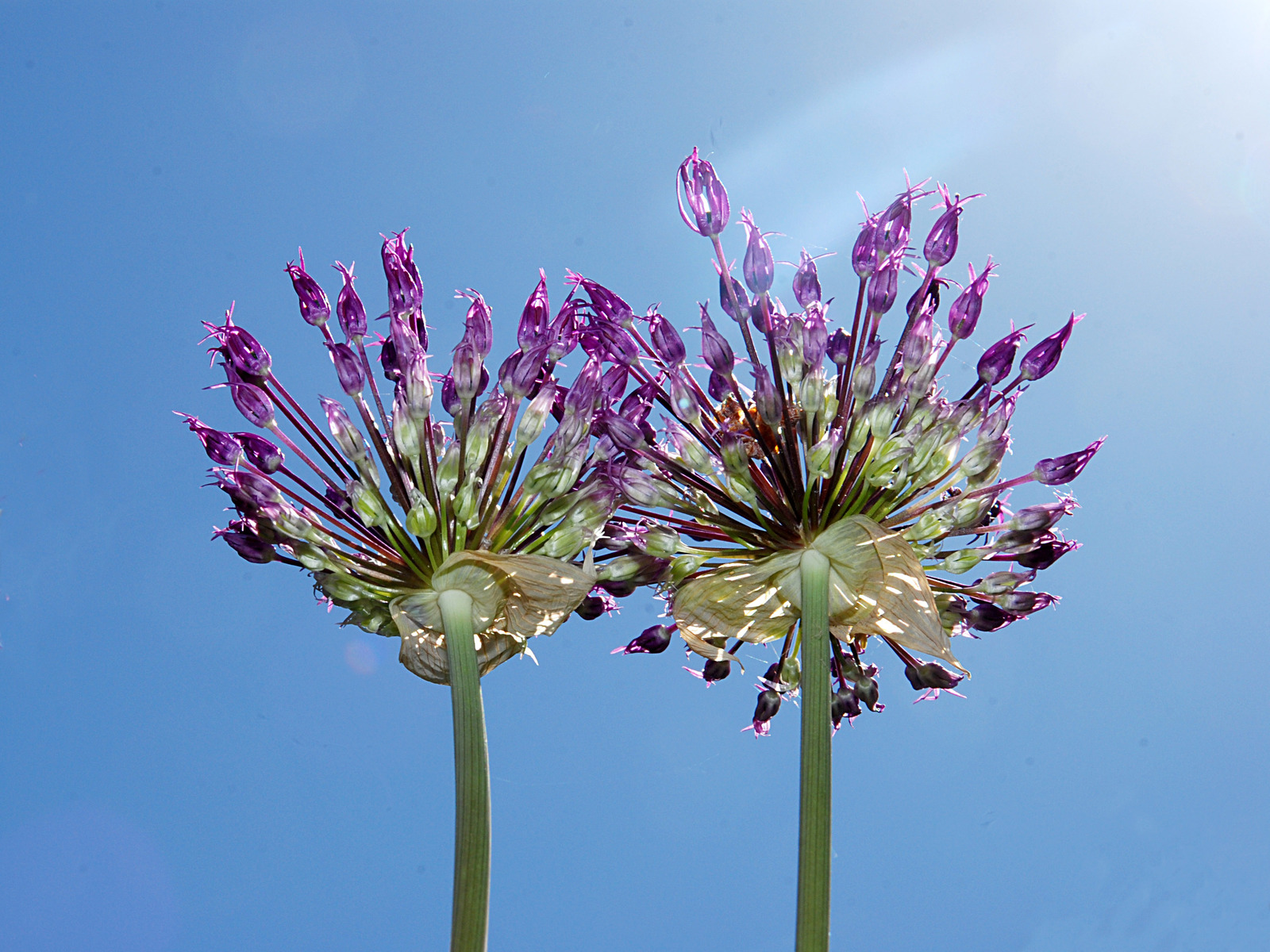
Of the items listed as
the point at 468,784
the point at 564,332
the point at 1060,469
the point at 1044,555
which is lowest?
the point at 468,784

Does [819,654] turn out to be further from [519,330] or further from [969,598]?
[519,330]

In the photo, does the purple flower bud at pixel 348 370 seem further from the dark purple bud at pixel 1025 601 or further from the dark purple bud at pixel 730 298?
the dark purple bud at pixel 1025 601

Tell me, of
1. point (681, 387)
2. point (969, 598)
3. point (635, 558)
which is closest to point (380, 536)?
point (635, 558)

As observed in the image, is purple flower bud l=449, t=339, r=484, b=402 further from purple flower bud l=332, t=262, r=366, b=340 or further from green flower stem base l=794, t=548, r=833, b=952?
green flower stem base l=794, t=548, r=833, b=952

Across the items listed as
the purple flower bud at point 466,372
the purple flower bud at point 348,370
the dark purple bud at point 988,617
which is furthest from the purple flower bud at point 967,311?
the purple flower bud at point 348,370

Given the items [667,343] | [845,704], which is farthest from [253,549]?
[845,704]

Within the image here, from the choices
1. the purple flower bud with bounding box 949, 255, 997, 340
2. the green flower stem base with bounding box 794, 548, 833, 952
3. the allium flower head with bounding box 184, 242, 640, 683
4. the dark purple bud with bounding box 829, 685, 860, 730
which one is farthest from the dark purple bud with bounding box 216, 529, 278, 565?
the purple flower bud with bounding box 949, 255, 997, 340

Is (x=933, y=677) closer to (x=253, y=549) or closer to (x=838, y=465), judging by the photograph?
(x=838, y=465)
